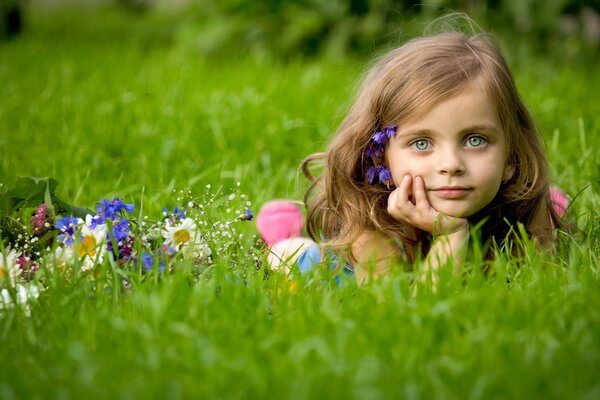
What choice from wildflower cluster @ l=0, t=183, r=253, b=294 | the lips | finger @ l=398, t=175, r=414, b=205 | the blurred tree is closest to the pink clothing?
wildflower cluster @ l=0, t=183, r=253, b=294

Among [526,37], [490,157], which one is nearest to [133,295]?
[490,157]

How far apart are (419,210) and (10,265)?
1170 mm

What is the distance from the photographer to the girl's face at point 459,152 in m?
2.38

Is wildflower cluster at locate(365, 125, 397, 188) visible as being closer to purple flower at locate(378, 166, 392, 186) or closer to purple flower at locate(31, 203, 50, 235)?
purple flower at locate(378, 166, 392, 186)

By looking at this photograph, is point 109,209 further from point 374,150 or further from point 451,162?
point 451,162

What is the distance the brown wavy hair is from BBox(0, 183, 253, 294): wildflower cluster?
0.36 meters

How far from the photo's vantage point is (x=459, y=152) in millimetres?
2389

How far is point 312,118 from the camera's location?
4180 millimetres

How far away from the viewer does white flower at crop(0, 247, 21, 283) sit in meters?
2.21

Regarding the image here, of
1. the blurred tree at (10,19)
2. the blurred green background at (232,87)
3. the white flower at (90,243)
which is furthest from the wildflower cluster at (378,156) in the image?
the blurred tree at (10,19)

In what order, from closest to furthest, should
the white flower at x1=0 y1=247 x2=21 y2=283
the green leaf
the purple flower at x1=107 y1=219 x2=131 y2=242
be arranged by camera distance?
the white flower at x1=0 y1=247 x2=21 y2=283 < the purple flower at x1=107 y1=219 x2=131 y2=242 < the green leaf

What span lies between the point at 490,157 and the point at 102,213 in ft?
3.75

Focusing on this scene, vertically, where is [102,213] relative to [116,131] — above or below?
below

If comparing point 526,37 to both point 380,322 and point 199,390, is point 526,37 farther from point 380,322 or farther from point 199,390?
point 199,390
